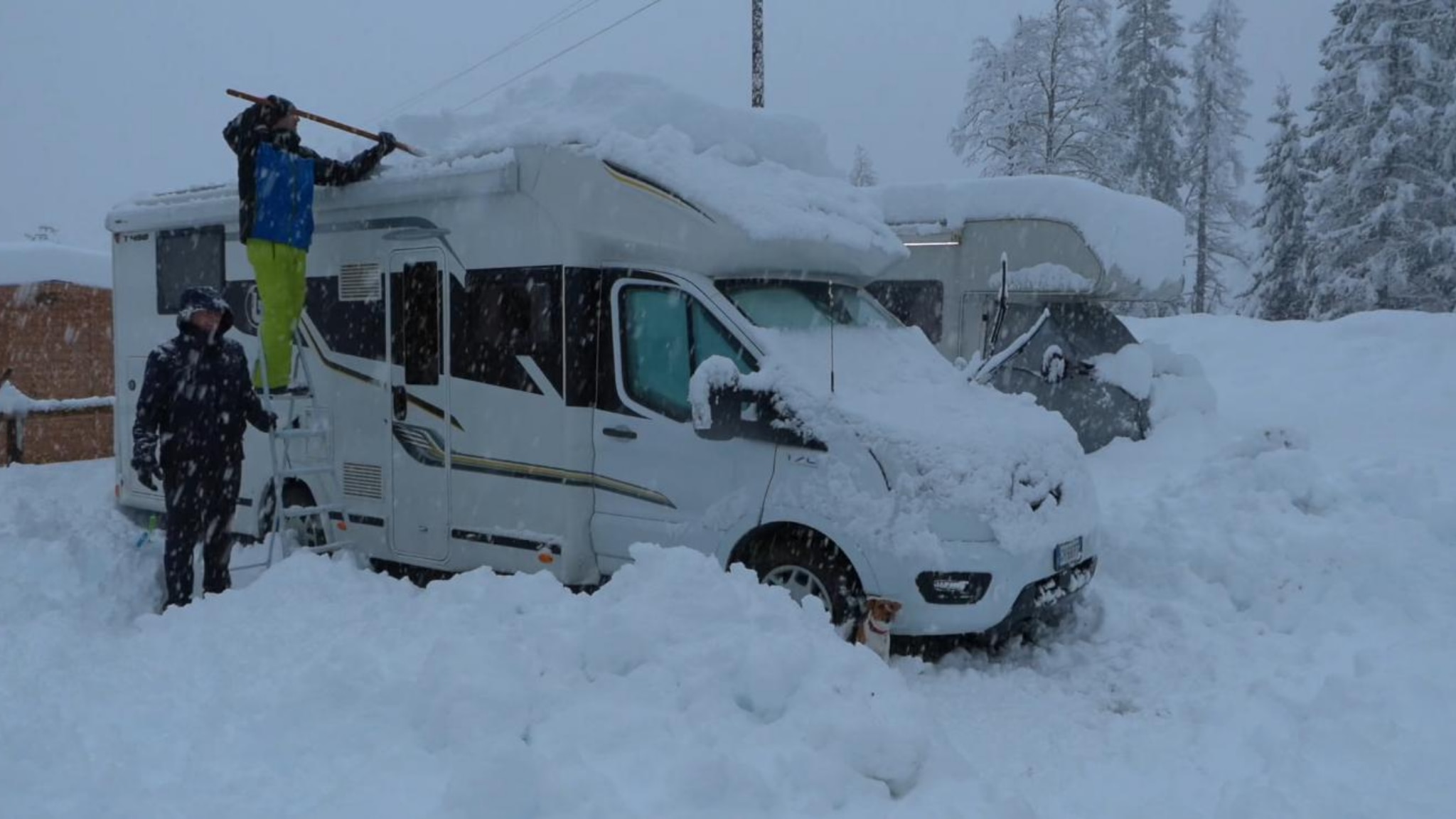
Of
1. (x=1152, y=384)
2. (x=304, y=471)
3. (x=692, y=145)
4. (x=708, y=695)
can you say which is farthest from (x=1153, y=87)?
(x=708, y=695)

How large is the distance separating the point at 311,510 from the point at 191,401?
1161 mm

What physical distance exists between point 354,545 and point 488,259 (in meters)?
2.15

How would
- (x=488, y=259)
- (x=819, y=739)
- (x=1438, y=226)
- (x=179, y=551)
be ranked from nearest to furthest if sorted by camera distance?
(x=819, y=739) → (x=179, y=551) → (x=488, y=259) → (x=1438, y=226)

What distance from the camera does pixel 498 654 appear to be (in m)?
3.87

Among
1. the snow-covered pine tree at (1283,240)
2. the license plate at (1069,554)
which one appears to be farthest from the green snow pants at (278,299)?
the snow-covered pine tree at (1283,240)

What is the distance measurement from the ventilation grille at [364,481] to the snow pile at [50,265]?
38.5 ft

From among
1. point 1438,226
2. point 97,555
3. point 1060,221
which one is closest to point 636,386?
point 97,555

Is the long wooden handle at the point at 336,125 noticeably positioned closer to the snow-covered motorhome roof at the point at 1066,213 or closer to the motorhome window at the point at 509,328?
the motorhome window at the point at 509,328

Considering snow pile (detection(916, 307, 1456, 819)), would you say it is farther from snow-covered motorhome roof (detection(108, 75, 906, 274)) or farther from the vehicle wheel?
snow-covered motorhome roof (detection(108, 75, 906, 274))

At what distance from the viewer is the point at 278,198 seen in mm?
6656

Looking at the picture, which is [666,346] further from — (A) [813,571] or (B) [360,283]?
(B) [360,283]

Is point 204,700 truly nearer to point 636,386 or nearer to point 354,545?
point 636,386

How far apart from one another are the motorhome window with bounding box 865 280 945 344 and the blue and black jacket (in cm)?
587

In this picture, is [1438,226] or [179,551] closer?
[179,551]
